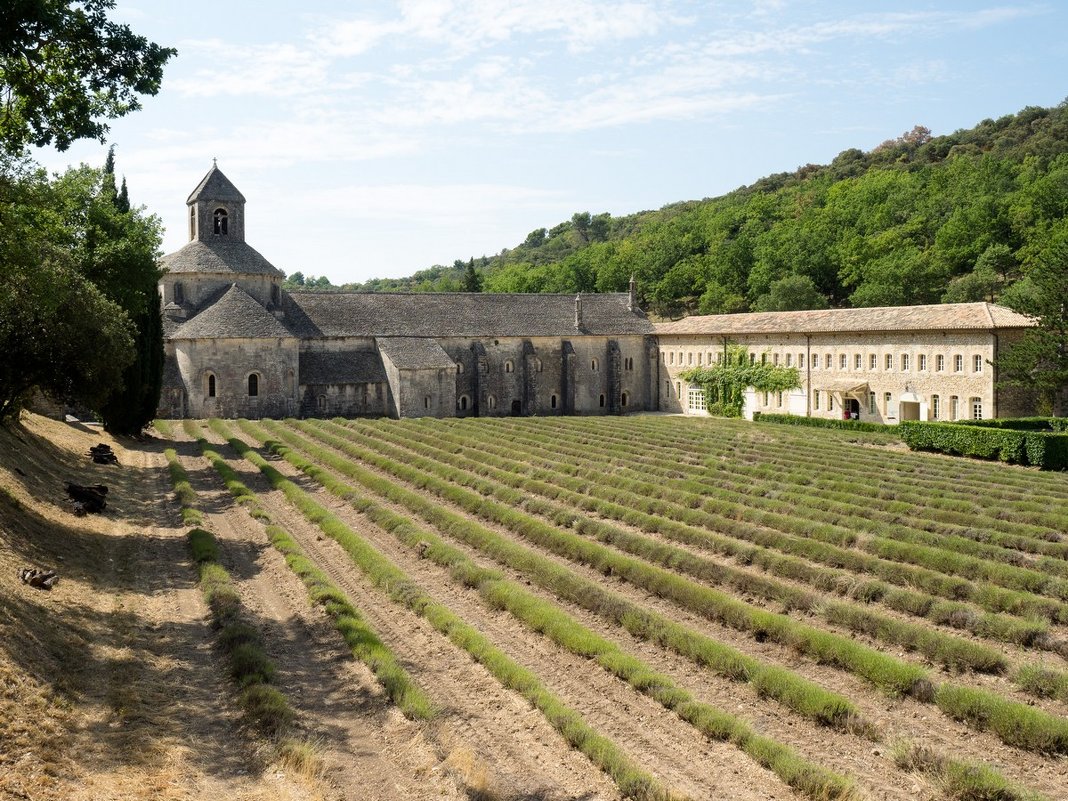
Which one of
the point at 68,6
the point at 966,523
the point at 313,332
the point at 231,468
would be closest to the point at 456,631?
the point at 68,6

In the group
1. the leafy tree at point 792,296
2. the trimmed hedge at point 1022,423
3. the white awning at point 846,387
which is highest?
the leafy tree at point 792,296

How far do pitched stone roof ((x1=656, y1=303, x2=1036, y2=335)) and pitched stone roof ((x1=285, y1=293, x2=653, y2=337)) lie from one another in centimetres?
604

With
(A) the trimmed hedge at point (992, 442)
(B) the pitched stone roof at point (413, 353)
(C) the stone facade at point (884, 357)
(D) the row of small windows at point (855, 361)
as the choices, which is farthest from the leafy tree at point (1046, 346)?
(B) the pitched stone roof at point (413, 353)

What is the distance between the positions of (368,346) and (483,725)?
50.4 m

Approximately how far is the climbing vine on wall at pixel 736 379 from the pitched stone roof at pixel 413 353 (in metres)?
18.2

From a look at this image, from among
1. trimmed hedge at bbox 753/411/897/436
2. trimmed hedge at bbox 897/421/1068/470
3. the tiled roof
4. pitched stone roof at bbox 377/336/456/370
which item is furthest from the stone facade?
the tiled roof

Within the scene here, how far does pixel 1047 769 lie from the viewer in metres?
10.3

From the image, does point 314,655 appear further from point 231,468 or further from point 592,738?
point 231,468

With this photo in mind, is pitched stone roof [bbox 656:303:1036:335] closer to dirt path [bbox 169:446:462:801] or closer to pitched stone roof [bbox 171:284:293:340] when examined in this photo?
pitched stone roof [bbox 171:284:293:340]

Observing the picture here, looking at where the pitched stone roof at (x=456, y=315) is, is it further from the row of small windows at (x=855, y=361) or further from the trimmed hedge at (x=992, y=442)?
the trimmed hedge at (x=992, y=442)

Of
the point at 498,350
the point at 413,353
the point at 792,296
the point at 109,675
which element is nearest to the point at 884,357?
the point at 498,350

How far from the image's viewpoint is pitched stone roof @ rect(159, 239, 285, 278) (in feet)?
186

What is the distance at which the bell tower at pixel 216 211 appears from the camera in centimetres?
5919

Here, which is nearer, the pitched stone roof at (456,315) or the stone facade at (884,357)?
the stone facade at (884,357)
